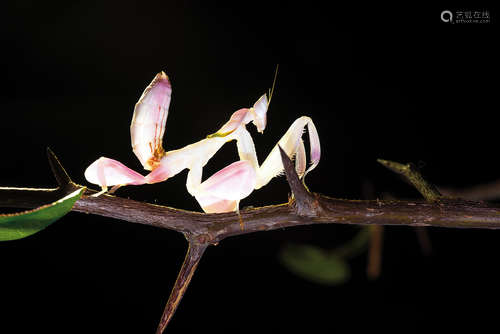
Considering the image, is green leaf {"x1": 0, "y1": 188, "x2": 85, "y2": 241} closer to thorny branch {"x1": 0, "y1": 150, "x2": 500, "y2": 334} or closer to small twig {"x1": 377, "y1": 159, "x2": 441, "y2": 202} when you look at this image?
thorny branch {"x1": 0, "y1": 150, "x2": 500, "y2": 334}

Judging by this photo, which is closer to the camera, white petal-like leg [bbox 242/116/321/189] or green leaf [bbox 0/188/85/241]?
green leaf [bbox 0/188/85/241]

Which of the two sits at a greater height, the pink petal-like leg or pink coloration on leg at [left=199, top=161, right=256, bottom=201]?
the pink petal-like leg

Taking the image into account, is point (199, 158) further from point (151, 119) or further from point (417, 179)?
point (417, 179)

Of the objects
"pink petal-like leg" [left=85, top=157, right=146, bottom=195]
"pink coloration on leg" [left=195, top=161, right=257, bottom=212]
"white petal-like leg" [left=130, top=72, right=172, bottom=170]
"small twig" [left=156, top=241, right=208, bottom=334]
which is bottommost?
"small twig" [left=156, top=241, right=208, bottom=334]

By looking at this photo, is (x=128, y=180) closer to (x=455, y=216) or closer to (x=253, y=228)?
(x=253, y=228)

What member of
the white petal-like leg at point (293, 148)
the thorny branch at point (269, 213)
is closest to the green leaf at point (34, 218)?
the thorny branch at point (269, 213)

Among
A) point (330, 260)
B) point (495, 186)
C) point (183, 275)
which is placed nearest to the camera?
point (183, 275)

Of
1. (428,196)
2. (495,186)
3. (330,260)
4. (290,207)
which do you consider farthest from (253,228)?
(330,260)

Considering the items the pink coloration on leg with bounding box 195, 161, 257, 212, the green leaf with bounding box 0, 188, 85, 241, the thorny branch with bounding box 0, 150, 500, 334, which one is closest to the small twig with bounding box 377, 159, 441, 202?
the thorny branch with bounding box 0, 150, 500, 334
